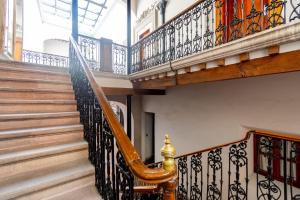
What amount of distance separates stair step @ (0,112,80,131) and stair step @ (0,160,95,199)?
0.65m

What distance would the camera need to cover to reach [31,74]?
2953 mm

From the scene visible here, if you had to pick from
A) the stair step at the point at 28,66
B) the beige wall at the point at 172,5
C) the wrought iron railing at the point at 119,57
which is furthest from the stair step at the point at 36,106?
the beige wall at the point at 172,5

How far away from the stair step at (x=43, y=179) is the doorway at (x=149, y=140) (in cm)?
500

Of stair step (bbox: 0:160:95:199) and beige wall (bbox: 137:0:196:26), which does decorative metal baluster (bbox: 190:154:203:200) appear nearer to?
stair step (bbox: 0:160:95:199)

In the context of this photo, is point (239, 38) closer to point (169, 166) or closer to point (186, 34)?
point (169, 166)

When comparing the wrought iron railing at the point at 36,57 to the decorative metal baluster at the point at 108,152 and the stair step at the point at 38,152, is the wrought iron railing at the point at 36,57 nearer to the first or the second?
the stair step at the point at 38,152

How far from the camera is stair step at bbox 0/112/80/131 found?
6.83ft

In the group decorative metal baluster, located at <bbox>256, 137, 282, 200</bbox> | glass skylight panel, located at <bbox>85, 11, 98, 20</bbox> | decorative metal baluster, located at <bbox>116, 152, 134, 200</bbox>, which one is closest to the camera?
decorative metal baluster, located at <bbox>116, 152, 134, 200</bbox>

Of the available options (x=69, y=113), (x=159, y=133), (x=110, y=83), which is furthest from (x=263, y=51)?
(x=159, y=133)

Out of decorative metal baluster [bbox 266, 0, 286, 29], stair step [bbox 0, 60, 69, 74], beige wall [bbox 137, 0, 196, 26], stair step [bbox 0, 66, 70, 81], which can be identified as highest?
beige wall [bbox 137, 0, 196, 26]

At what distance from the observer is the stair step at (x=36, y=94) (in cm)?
248

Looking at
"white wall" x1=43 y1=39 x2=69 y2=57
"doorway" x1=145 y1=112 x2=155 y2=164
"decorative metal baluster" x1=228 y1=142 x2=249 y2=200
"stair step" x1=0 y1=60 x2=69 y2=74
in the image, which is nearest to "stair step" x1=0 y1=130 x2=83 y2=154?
"stair step" x1=0 y1=60 x2=69 y2=74

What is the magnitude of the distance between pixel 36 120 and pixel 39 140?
34cm

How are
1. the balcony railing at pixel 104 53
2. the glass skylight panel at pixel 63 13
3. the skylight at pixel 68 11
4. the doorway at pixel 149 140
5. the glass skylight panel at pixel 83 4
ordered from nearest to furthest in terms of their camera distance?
the balcony railing at pixel 104 53 → the doorway at pixel 149 140 → the glass skylight panel at pixel 83 4 → the skylight at pixel 68 11 → the glass skylight panel at pixel 63 13
